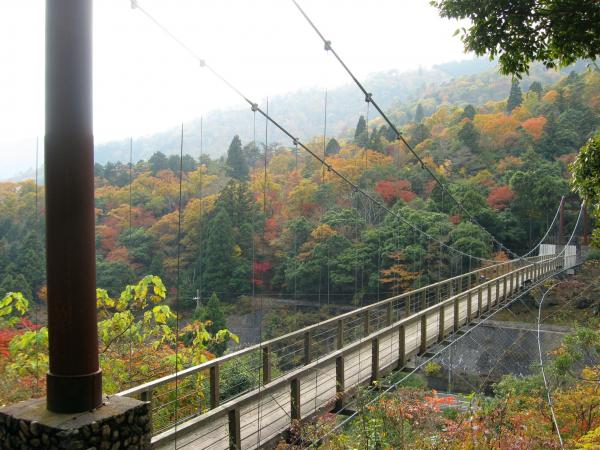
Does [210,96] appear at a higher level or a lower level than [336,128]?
lower

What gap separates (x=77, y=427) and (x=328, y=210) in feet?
49.1

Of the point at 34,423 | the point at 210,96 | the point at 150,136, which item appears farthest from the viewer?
the point at 150,136

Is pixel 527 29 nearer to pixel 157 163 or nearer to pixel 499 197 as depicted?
pixel 157 163

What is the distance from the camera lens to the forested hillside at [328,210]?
10.4 metres

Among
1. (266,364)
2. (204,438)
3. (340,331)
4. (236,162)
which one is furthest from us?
(236,162)

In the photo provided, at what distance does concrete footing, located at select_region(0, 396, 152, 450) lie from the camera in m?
1.63

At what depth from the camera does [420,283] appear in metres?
16.6

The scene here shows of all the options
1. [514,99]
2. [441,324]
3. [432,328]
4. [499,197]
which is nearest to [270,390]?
[441,324]

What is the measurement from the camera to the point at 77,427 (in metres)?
1.64

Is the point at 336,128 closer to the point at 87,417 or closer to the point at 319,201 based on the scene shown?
the point at 319,201

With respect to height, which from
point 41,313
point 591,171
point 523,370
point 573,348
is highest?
point 591,171

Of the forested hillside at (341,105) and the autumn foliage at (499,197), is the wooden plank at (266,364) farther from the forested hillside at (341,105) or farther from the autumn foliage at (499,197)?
the forested hillside at (341,105)

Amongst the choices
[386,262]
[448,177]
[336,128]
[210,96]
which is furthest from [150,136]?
[210,96]

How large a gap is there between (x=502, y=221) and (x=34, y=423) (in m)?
22.1
